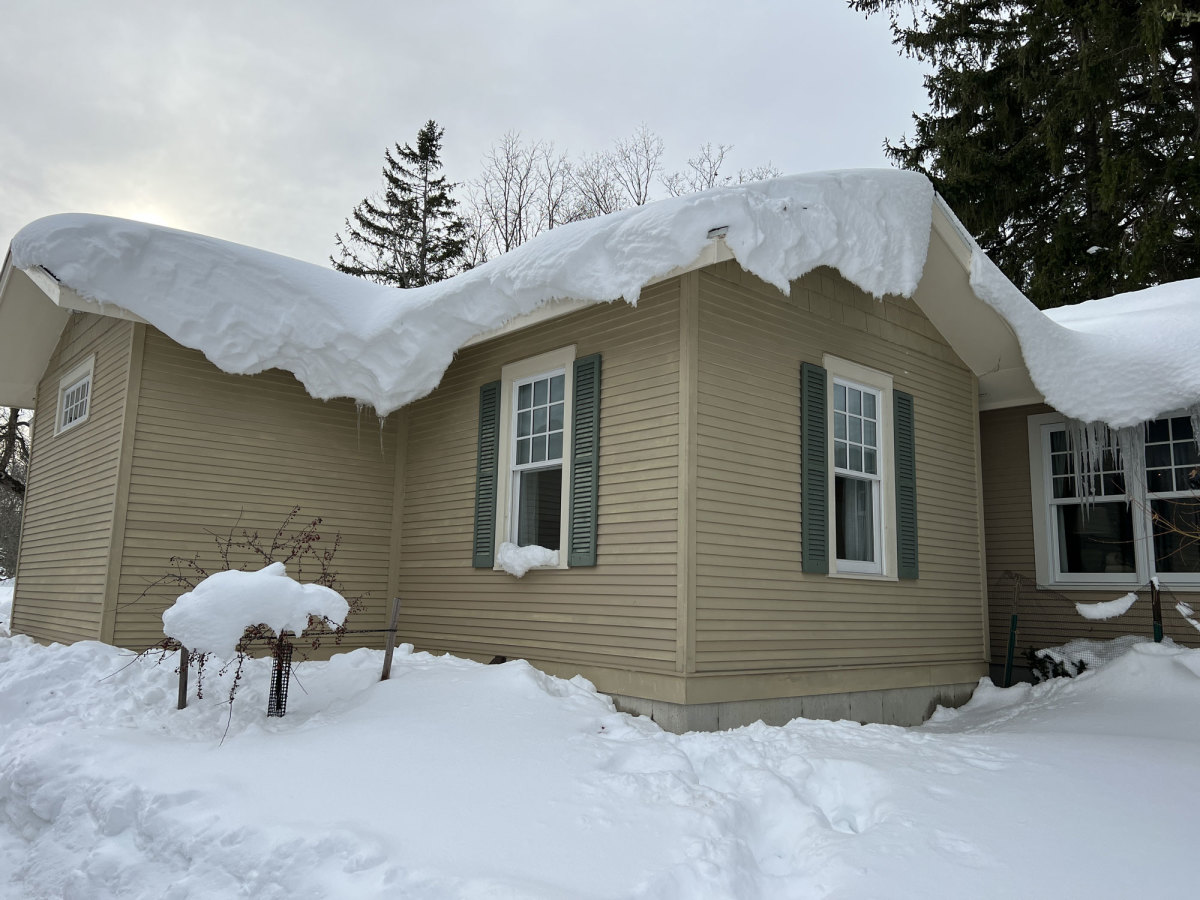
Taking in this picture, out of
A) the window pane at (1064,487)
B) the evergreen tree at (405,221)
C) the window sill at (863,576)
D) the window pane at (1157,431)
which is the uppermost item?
the evergreen tree at (405,221)

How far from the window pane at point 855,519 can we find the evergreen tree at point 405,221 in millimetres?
21797

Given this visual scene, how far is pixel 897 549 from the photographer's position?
302 inches

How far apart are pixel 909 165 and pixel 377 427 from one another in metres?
12.3

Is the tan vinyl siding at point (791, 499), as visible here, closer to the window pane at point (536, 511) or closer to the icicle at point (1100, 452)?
the icicle at point (1100, 452)

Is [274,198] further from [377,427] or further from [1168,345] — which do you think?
[1168,345]

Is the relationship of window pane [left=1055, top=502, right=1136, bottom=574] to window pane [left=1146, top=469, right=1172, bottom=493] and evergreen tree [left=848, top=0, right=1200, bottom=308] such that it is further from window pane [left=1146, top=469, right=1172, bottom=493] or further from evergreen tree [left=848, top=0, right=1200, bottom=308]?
evergreen tree [left=848, top=0, right=1200, bottom=308]

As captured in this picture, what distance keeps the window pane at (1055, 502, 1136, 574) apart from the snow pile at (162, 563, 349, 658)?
7.45 m

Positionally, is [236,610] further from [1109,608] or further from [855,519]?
[1109,608]

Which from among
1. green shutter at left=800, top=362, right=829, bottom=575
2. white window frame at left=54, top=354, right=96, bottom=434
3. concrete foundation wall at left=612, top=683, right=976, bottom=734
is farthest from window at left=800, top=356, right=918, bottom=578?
white window frame at left=54, top=354, right=96, bottom=434

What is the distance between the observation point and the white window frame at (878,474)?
7219 millimetres

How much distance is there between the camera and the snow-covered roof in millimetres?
5855

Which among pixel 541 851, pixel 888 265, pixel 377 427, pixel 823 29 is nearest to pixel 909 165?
pixel 888 265

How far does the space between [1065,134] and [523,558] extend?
12.4 metres

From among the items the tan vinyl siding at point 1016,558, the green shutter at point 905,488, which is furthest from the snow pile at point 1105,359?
the tan vinyl siding at point 1016,558
